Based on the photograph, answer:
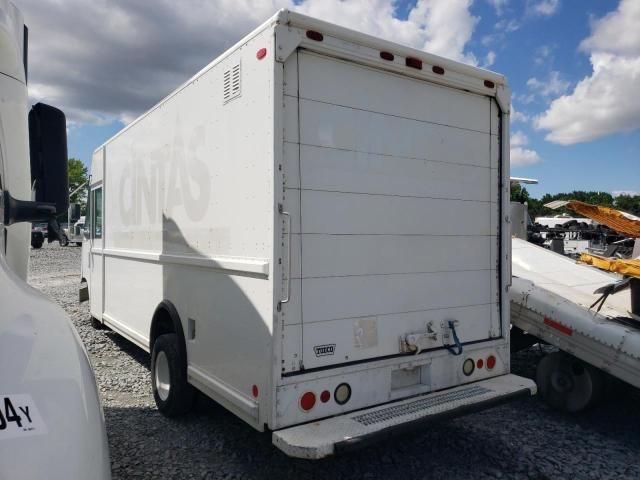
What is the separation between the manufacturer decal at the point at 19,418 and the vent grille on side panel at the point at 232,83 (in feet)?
8.28

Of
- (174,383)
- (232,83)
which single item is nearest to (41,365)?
(232,83)

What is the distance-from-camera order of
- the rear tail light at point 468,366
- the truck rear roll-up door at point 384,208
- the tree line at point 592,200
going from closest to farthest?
the truck rear roll-up door at point 384,208, the rear tail light at point 468,366, the tree line at point 592,200

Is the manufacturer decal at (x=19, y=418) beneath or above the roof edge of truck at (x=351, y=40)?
beneath

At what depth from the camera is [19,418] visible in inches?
58.1

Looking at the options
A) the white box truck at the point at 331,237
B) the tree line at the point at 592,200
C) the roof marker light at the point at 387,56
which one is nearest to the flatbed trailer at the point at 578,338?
the white box truck at the point at 331,237

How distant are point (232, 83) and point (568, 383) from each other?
4.08m

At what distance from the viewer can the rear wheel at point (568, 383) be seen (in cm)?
472

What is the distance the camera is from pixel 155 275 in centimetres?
502

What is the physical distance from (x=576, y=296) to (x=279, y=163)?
3980 millimetres

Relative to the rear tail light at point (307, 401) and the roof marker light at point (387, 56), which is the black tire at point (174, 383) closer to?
the rear tail light at point (307, 401)

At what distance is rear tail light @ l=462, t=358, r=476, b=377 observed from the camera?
4.11 meters

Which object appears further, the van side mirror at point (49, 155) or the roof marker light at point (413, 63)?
the roof marker light at point (413, 63)

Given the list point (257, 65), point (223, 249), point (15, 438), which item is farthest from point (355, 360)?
point (15, 438)

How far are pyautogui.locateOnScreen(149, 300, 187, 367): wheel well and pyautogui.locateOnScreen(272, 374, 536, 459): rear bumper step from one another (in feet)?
5.48
